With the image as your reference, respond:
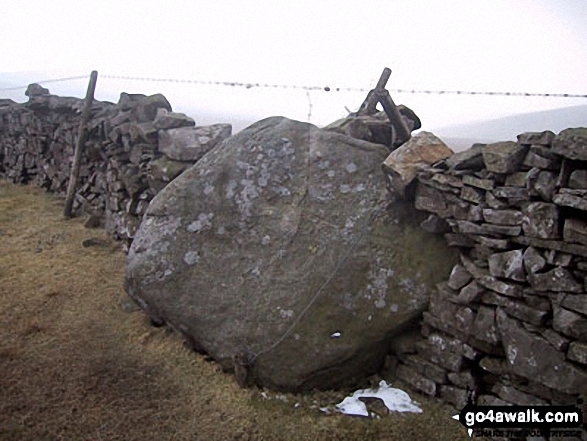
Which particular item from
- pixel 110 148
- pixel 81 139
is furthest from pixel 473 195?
pixel 81 139

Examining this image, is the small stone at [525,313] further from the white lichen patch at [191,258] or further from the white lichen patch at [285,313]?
the white lichen patch at [191,258]

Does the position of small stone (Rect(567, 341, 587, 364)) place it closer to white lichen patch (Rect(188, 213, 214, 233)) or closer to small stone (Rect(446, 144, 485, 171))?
small stone (Rect(446, 144, 485, 171))

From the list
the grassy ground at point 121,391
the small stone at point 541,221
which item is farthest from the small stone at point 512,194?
the grassy ground at point 121,391

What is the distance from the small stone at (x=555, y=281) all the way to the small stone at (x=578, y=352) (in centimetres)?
50

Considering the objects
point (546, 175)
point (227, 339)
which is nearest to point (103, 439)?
point (227, 339)

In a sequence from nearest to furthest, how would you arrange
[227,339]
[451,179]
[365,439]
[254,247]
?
[365,439] → [451,179] → [227,339] → [254,247]

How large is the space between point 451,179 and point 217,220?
123 inches

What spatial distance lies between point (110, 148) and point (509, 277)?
8957mm

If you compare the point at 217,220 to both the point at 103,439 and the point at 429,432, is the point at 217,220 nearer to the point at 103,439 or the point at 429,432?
the point at 103,439

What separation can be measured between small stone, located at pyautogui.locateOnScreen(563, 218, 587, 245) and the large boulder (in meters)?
1.49

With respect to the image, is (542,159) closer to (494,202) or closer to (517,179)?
(517,179)

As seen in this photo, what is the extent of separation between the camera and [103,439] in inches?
176

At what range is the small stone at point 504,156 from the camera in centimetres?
464

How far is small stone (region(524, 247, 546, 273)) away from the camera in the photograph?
14.4 feet
